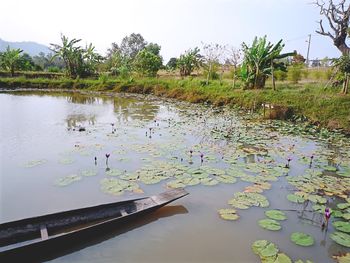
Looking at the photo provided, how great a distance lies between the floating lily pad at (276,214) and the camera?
4098 millimetres

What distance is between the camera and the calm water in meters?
3.45

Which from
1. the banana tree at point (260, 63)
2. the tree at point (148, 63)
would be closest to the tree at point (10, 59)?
the tree at point (148, 63)

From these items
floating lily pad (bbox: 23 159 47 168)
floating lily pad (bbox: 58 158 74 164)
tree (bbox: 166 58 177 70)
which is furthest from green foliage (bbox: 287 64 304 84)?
tree (bbox: 166 58 177 70)

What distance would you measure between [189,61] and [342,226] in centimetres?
2204

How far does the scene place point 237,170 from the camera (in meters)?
5.86

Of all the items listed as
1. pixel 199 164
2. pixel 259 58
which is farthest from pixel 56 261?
pixel 259 58

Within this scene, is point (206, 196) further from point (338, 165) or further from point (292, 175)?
point (338, 165)

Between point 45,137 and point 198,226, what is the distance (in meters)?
5.99

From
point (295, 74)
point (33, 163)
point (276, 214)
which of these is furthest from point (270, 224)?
point (295, 74)

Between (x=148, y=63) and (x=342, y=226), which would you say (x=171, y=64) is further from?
(x=342, y=226)

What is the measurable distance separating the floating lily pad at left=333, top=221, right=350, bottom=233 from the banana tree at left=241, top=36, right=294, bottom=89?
11.4 meters

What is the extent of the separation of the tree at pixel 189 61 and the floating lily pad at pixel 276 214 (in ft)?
70.9

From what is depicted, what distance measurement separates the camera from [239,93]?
1474 centimetres

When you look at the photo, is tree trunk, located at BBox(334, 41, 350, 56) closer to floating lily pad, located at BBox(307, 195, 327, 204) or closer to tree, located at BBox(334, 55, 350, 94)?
tree, located at BBox(334, 55, 350, 94)
